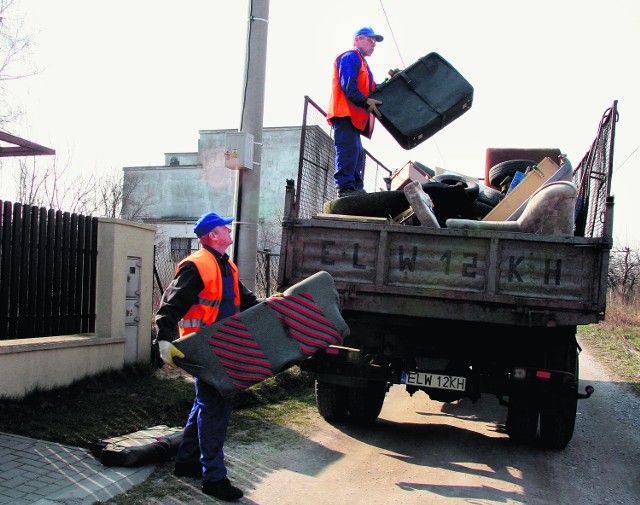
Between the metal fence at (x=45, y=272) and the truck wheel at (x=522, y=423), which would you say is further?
the metal fence at (x=45, y=272)

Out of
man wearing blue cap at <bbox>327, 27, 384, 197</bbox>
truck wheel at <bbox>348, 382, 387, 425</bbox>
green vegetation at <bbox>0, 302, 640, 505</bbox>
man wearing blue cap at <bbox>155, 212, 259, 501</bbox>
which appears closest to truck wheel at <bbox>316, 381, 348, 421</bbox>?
truck wheel at <bbox>348, 382, 387, 425</bbox>

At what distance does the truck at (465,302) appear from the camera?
538cm

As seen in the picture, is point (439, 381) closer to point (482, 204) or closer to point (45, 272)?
point (482, 204)

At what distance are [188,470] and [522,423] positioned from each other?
3.24 meters

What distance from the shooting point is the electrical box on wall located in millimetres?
7117

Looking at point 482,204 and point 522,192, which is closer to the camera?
point 522,192

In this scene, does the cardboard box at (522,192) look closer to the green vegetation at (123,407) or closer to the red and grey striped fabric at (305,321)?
the red and grey striped fabric at (305,321)

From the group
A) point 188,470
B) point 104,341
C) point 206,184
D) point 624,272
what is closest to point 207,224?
point 188,470

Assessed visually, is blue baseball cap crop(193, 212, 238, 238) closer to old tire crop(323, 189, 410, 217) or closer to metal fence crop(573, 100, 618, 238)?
old tire crop(323, 189, 410, 217)

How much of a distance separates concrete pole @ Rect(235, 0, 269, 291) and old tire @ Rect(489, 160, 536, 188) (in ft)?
8.99

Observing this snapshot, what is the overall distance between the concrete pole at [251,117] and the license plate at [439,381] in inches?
96.5

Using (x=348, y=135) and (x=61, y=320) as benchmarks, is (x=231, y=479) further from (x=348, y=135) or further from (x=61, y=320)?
(x=348, y=135)

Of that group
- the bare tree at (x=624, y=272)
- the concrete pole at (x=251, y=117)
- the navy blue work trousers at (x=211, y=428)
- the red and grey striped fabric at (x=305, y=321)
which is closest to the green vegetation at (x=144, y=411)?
the navy blue work trousers at (x=211, y=428)

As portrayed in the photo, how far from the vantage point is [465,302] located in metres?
5.49
